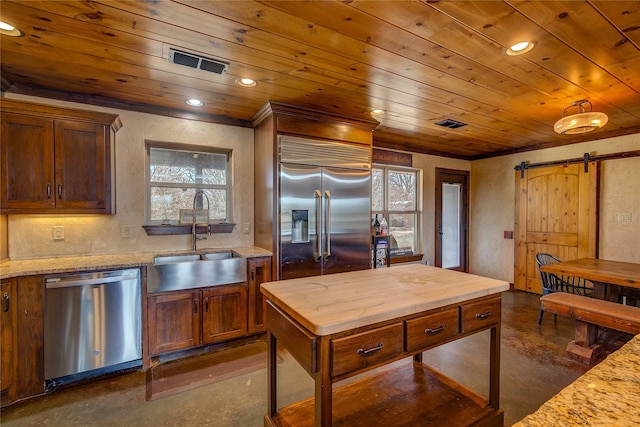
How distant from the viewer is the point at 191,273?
268 cm

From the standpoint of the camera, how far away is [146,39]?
1831 millimetres

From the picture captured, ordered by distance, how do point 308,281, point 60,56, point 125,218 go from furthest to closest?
1. point 125,218
2. point 60,56
3. point 308,281

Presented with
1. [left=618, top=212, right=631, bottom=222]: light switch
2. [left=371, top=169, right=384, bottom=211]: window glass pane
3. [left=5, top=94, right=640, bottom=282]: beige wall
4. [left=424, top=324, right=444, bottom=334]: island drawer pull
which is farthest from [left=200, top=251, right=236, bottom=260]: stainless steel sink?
[left=618, top=212, right=631, bottom=222]: light switch

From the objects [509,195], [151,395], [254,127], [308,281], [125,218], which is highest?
[254,127]

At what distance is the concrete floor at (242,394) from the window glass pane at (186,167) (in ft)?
6.42

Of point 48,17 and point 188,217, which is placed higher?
point 48,17

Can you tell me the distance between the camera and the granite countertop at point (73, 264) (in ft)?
7.02

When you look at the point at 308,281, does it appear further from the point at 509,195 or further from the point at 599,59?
the point at 509,195

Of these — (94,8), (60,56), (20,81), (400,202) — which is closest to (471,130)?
(400,202)

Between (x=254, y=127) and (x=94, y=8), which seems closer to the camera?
(x=94, y=8)

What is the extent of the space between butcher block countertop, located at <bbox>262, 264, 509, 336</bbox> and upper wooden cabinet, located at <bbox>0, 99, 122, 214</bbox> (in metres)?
2.01

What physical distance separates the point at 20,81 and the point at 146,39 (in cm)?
155

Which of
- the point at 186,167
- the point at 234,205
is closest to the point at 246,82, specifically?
the point at 186,167

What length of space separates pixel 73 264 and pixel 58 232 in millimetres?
619
